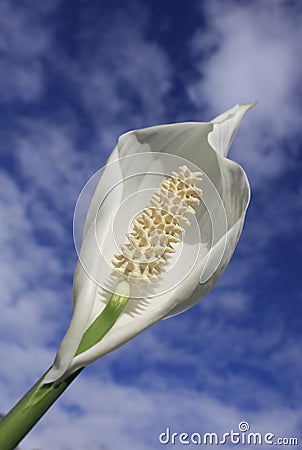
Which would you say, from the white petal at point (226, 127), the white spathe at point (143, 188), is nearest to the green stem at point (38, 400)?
the white spathe at point (143, 188)

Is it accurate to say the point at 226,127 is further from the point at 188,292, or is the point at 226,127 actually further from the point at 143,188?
the point at 188,292

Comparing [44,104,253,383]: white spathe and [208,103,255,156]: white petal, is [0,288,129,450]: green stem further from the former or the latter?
[208,103,255,156]: white petal

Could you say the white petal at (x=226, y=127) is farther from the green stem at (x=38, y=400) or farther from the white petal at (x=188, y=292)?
the green stem at (x=38, y=400)

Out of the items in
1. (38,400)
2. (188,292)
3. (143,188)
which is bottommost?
(38,400)

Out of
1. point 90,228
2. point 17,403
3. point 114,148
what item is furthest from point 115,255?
point 17,403

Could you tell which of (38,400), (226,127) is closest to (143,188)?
(226,127)
